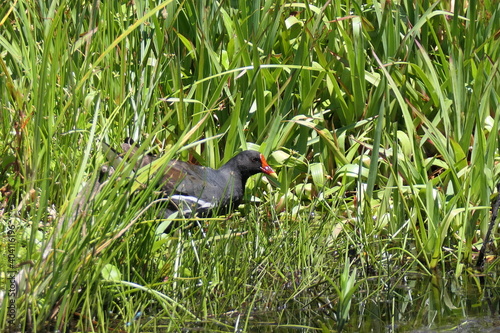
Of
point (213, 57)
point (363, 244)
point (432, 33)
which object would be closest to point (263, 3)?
point (213, 57)

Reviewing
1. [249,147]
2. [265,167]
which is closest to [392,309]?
[265,167]

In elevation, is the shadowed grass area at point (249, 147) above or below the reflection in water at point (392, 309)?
above

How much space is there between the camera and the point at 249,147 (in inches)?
178

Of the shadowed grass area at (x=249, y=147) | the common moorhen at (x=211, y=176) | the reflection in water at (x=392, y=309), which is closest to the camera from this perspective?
the shadowed grass area at (x=249, y=147)

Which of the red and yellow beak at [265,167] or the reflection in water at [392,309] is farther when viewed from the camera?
the red and yellow beak at [265,167]

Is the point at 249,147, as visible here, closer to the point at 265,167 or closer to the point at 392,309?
the point at 265,167

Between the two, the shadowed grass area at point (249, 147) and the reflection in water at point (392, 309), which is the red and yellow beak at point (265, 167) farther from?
the reflection in water at point (392, 309)

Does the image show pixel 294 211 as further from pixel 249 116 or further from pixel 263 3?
pixel 263 3

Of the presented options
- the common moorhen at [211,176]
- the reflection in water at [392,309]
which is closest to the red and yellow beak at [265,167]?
the common moorhen at [211,176]

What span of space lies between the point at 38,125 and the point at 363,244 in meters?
1.53

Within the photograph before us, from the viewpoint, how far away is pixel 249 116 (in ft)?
15.1

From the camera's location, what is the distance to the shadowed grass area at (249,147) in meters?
2.72

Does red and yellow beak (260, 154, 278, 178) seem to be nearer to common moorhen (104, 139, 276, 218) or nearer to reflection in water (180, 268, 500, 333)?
common moorhen (104, 139, 276, 218)

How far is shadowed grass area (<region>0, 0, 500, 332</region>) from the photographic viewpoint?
2717mm
